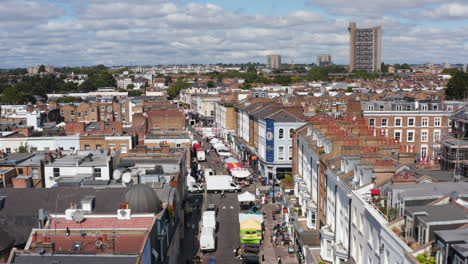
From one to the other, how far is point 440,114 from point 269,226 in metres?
29.1

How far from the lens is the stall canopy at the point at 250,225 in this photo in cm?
4081

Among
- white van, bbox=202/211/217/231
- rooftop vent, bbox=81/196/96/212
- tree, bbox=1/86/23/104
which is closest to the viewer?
rooftop vent, bbox=81/196/96/212

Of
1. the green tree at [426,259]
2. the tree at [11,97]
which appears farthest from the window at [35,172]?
the tree at [11,97]

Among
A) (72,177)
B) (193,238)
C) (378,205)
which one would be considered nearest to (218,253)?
(193,238)

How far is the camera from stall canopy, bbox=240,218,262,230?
40812 mm

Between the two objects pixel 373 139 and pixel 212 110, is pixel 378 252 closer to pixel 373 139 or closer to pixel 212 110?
pixel 373 139

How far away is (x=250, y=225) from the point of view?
4100 cm

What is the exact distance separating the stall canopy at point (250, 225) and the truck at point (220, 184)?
53.7ft

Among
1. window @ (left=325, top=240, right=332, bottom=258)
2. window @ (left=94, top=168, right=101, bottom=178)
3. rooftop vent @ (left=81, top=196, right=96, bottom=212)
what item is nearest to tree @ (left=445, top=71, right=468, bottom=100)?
window @ (left=325, top=240, right=332, bottom=258)

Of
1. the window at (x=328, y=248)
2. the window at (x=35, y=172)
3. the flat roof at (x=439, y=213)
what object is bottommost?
the window at (x=328, y=248)

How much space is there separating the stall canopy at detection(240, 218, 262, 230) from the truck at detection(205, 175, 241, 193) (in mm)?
16359

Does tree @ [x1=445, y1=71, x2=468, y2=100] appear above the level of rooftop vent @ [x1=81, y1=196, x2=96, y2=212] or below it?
above

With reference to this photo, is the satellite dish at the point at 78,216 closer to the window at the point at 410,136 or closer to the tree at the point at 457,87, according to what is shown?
the window at the point at 410,136

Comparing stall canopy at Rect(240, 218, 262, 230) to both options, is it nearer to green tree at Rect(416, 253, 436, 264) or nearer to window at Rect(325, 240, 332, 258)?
window at Rect(325, 240, 332, 258)
